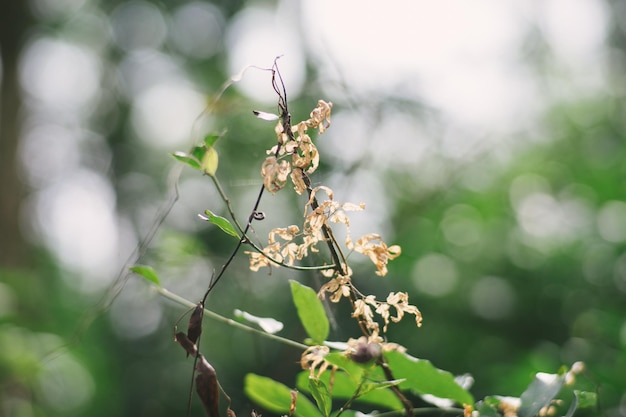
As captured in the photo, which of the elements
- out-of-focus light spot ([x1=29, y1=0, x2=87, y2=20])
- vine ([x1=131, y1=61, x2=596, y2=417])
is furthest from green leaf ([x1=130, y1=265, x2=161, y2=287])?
out-of-focus light spot ([x1=29, y1=0, x2=87, y2=20])

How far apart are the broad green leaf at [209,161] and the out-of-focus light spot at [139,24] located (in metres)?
4.23

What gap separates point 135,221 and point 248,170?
213 cm

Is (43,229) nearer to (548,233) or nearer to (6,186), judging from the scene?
(6,186)

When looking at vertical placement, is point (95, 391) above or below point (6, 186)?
below

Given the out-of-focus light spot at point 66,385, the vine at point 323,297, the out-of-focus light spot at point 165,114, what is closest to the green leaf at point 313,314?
the vine at point 323,297

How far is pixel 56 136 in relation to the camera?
4.61 meters

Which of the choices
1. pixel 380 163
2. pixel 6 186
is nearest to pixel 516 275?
pixel 380 163

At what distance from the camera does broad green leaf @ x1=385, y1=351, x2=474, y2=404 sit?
36 cm

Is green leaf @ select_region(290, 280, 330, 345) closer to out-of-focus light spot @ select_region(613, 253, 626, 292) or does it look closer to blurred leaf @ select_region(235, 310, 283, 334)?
blurred leaf @ select_region(235, 310, 283, 334)

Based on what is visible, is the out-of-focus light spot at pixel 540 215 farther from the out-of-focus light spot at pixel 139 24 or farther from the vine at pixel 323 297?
the out-of-focus light spot at pixel 139 24

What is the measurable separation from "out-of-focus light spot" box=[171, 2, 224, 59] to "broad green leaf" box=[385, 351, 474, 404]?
3821mm

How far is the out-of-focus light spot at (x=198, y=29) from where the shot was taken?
3.98 metres

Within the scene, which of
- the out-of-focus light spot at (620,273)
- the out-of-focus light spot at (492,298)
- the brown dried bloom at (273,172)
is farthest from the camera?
the out-of-focus light spot at (492,298)

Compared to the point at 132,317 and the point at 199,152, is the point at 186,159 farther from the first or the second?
the point at 132,317
